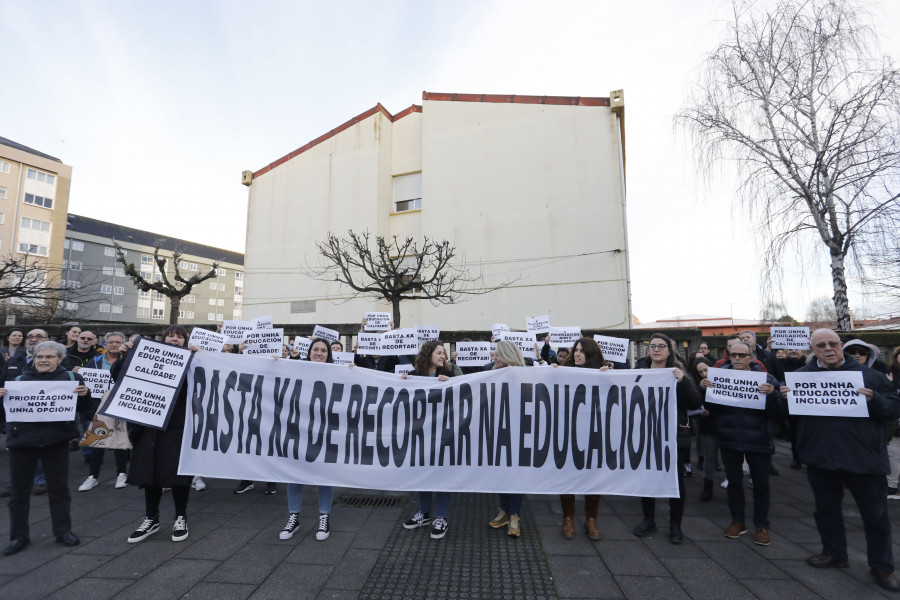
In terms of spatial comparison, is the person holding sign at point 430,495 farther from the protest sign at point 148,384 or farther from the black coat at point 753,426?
the black coat at point 753,426

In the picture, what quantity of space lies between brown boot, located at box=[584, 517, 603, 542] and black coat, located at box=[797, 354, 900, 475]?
6.10 ft

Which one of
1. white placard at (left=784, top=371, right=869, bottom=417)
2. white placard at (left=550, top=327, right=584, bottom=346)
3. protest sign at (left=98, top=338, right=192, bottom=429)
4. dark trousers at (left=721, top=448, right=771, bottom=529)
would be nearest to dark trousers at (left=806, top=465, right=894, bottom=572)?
dark trousers at (left=721, top=448, right=771, bottom=529)

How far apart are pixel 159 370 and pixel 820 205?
1503 cm

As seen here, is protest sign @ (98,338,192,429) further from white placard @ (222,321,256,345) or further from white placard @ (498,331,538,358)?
white placard @ (498,331,538,358)

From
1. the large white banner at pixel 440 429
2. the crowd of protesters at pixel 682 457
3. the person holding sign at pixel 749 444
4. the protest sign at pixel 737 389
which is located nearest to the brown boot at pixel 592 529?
the crowd of protesters at pixel 682 457

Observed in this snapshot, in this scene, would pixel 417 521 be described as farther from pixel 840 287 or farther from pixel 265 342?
pixel 840 287

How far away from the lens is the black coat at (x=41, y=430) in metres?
3.92

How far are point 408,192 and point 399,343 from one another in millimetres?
16853

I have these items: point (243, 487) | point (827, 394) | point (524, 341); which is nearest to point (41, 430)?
point (243, 487)

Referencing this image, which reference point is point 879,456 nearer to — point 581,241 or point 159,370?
point 159,370

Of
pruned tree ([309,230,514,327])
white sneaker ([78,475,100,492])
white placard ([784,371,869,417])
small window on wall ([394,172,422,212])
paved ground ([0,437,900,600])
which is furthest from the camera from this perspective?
small window on wall ([394,172,422,212])

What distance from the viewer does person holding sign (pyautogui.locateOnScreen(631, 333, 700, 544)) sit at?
4160mm

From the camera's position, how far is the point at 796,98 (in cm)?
1238

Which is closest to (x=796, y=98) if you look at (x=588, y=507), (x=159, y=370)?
(x=588, y=507)
